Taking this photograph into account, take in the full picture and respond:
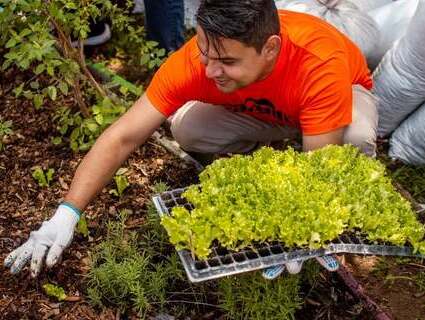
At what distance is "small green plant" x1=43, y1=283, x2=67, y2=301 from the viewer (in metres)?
2.75

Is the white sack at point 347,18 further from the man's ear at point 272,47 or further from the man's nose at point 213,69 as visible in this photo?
the man's nose at point 213,69

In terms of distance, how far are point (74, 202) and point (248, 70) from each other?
0.90 meters

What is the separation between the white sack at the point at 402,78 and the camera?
12.1ft

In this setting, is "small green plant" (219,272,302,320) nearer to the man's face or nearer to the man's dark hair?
the man's face

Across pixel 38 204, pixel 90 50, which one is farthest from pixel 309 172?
pixel 90 50

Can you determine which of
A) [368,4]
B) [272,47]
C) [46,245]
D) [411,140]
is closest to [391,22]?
[368,4]

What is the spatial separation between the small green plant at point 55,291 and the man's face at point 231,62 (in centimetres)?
109

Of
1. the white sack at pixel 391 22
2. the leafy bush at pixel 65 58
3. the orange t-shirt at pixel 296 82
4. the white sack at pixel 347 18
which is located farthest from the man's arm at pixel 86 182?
the white sack at pixel 391 22

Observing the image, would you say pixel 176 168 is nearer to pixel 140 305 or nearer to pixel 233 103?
pixel 233 103

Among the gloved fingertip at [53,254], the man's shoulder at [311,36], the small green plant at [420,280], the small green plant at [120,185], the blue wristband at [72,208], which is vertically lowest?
the small green plant at [420,280]

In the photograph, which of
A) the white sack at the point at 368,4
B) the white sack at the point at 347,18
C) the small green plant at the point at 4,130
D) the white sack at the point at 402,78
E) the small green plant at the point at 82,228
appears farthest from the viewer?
the white sack at the point at 368,4

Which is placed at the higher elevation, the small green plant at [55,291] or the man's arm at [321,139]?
the man's arm at [321,139]

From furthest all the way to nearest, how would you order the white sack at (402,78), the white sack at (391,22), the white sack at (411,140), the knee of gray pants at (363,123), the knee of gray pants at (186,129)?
the white sack at (391,22), the white sack at (411,140), the white sack at (402,78), the knee of gray pants at (186,129), the knee of gray pants at (363,123)

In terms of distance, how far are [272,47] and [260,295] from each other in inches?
39.8
